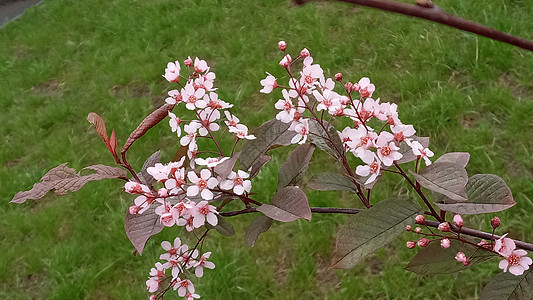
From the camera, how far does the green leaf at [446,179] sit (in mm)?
569

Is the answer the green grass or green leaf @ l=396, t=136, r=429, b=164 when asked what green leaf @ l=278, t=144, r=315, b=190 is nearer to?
green leaf @ l=396, t=136, r=429, b=164

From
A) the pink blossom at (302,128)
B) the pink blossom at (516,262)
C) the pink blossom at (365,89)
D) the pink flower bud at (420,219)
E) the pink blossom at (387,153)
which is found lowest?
the pink blossom at (516,262)

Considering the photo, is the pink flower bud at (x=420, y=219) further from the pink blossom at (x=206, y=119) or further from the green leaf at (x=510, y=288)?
the pink blossom at (x=206, y=119)

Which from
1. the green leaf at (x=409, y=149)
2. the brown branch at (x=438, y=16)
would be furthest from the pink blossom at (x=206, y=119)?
the brown branch at (x=438, y=16)

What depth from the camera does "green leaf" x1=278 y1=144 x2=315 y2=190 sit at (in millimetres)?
732

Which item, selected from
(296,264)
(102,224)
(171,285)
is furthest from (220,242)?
(171,285)

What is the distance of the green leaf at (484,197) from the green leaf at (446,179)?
1.6 inches

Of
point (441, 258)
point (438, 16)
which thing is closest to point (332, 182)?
point (441, 258)

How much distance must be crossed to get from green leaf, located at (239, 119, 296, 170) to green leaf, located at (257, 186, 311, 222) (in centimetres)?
8

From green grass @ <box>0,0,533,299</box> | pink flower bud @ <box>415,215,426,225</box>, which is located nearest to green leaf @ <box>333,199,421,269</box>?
pink flower bud @ <box>415,215,426,225</box>

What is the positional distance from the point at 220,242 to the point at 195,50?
4.63ft

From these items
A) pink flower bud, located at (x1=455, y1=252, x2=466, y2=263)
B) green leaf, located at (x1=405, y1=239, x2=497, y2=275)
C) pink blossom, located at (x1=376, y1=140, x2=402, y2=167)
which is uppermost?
pink blossom, located at (x1=376, y1=140, x2=402, y2=167)

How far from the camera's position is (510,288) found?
0.68m

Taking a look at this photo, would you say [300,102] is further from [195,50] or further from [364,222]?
[195,50]
